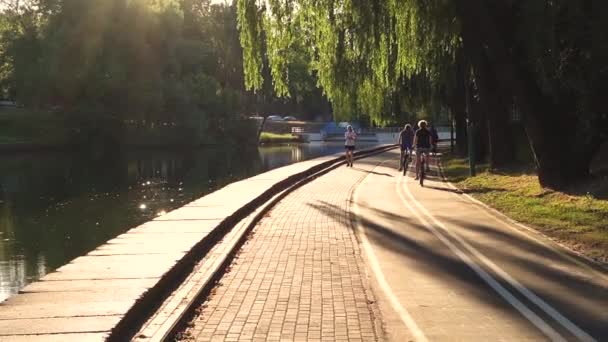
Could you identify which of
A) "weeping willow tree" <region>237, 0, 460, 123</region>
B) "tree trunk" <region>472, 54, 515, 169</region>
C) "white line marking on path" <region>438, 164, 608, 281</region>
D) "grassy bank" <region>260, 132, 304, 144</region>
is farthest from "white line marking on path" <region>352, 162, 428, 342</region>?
"grassy bank" <region>260, 132, 304, 144</region>

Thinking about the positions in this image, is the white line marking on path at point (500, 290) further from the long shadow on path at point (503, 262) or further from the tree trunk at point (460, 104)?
the tree trunk at point (460, 104)

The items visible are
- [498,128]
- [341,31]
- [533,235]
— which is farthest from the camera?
[498,128]

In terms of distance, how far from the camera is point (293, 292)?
8.47m

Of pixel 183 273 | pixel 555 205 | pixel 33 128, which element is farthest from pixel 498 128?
pixel 33 128

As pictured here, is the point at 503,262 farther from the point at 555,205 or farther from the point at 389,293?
the point at 555,205

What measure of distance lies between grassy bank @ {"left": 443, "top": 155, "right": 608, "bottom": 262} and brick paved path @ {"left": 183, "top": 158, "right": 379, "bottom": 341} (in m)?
3.60

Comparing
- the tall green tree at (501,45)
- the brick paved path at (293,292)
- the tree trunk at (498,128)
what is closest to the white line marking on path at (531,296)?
the brick paved path at (293,292)

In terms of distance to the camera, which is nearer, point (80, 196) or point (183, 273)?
point (183, 273)

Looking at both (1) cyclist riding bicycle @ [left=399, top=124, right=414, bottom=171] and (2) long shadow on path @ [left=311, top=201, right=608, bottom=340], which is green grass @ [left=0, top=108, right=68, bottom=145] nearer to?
(1) cyclist riding bicycle @ [left=399, top=124, right=414, bottom=171]

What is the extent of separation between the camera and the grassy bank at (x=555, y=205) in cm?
1223

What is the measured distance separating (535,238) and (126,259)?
21.9ft

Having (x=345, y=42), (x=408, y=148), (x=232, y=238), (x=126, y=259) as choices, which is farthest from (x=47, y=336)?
(x=408, y=148)

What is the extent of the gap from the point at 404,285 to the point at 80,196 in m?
20.8

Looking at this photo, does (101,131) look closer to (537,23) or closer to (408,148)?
(408,148)
